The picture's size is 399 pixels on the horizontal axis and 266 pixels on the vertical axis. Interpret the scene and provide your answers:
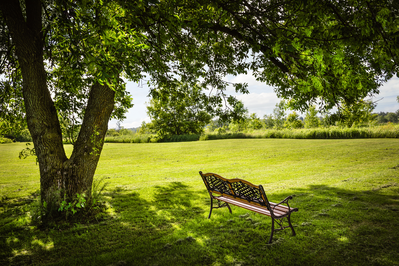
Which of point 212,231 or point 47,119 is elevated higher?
point 47,119

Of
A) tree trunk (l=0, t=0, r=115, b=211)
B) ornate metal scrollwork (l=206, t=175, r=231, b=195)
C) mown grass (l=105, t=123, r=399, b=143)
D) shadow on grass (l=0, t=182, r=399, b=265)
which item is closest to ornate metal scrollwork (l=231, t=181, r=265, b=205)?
ornate metal scrollwork (l=206, t=175, r=231, b=195)

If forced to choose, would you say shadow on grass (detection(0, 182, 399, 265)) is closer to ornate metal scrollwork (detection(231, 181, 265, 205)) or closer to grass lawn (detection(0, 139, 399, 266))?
grass lawn (detection(0, 139, 399, 266))

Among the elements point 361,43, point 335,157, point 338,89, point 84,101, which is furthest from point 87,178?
point 335,157

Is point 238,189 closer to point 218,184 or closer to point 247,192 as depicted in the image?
point 247,192

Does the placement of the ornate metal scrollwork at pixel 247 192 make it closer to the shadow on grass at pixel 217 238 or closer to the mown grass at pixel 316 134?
the shadow on grass at pixel 217 238

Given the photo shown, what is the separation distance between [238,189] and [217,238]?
111cm

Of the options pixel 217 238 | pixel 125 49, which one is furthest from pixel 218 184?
pixel 125 49

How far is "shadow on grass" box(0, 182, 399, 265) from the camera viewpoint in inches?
150

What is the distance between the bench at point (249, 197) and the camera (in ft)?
14.1

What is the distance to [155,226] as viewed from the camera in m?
5.49

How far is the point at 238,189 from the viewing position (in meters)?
4.91

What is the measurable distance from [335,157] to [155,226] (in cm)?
1459

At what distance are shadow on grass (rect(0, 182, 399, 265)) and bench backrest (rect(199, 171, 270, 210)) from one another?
0.76 metres

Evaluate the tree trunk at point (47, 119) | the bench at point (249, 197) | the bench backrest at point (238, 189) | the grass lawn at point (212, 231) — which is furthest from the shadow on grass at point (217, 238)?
the tree trunk at point (47, 119)
